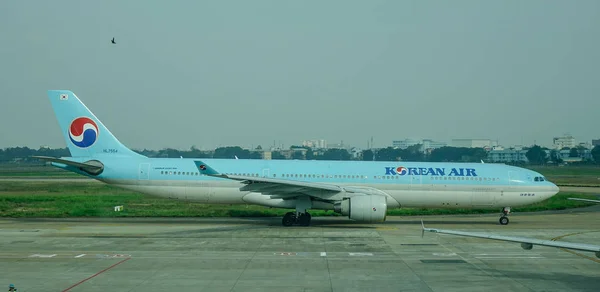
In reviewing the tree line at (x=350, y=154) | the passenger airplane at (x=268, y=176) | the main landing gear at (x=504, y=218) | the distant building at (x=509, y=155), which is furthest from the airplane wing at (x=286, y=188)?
the distant building at (x=509, y=155)

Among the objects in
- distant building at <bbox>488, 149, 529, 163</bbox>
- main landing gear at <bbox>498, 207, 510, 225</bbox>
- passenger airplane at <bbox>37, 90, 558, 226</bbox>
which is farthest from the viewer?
distant building at <bbox>488, 149, 529, 163</bbox>

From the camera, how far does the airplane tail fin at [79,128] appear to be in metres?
29.0

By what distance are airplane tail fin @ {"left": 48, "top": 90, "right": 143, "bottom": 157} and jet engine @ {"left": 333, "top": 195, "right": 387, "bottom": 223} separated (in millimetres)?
11885

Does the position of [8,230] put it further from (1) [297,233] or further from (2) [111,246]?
(1) [297,233]

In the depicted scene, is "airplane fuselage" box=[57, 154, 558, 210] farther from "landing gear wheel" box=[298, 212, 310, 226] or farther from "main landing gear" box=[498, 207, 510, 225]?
"landing gear wheel" box=[298, 212, 310, 226]

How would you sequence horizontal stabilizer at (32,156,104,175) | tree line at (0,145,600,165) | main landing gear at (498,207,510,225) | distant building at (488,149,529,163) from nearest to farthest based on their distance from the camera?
horizontal stabilizer at (32,156,104,175), main landing gear at (498,207,510,225), tree line at (0,145,600,165), distant building at (488,149,529,163)

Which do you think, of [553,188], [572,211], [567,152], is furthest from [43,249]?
[567,152]

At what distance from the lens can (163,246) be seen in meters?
21.2

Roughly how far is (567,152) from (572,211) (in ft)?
427

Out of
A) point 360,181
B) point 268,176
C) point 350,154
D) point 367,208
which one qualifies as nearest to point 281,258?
point 367,208

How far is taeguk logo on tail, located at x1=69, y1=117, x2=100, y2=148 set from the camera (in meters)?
29.1

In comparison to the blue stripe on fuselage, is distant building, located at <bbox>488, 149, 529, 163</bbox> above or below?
above

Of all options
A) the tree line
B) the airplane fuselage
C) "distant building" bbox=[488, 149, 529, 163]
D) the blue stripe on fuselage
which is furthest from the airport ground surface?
"distant building" bbox=[488, 149, 529, 163]

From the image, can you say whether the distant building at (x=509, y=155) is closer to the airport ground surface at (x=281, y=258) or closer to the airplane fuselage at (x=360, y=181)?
the airplane fuselage at (x=360, y=181)
